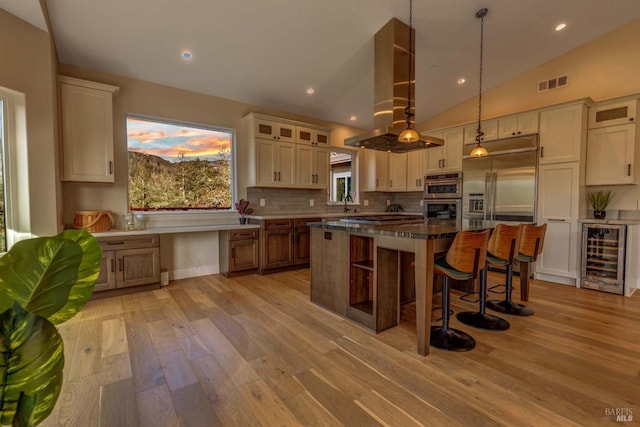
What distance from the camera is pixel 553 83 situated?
15.0 ft

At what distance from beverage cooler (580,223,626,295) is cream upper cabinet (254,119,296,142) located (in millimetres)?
4489

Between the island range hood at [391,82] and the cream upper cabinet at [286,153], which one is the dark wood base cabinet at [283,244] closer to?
the cream upper cabinet at [286,153]

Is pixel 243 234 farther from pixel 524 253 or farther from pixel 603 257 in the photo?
pixel 603 257

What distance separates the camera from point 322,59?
13.2 ft

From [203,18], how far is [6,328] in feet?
11.3

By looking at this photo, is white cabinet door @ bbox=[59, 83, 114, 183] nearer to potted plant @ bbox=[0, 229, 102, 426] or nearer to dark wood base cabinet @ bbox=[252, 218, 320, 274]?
dark wood base cabinet @ bbox=[252, 218, 320, 274]

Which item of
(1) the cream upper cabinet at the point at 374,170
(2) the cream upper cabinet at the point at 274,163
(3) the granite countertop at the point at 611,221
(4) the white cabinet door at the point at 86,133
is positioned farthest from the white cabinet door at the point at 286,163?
(3) the granite countertop at the point at 611,221

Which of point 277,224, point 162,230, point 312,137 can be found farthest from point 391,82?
point 162,230

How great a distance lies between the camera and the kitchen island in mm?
2219

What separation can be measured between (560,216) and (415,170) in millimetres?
2653

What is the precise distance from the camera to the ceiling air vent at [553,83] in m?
4.46

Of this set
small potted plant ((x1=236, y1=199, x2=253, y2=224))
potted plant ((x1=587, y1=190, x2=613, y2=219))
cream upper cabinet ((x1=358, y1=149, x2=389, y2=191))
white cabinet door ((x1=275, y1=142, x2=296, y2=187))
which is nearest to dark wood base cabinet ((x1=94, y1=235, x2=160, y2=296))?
small potted plant ((x1=236, y1=199, x2=253, y2=224))

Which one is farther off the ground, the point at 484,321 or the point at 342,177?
the point at 342,177

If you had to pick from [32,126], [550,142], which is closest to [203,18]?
[32,126]
